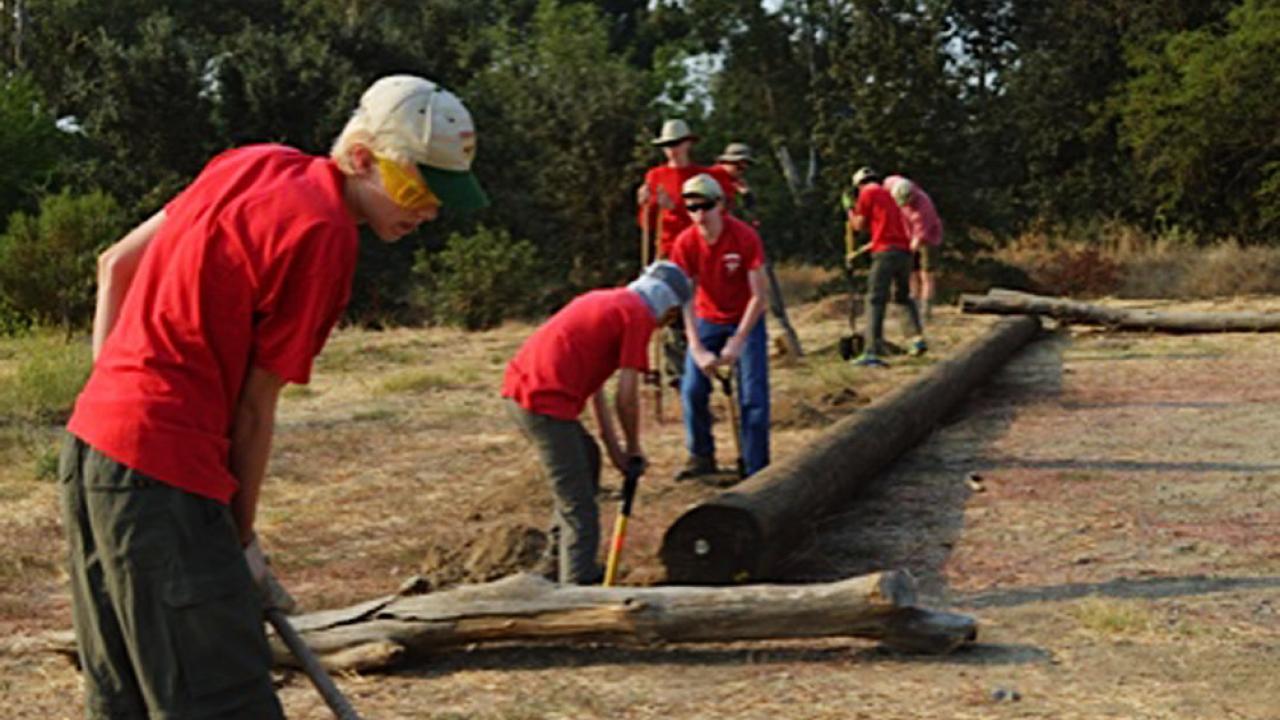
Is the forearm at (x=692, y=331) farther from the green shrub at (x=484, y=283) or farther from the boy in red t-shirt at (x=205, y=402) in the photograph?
the green shrub at (x=484, y=283)

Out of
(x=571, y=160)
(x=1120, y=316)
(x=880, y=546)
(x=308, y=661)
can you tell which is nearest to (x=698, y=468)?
(x=880, y=546)

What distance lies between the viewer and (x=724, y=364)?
861 centimetres

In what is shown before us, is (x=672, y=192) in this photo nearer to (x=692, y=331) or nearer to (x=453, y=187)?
(x=692, y=331)

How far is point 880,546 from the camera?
7715 mm

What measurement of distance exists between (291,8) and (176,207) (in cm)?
3886

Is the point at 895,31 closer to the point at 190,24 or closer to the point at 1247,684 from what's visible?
the point at 190,24

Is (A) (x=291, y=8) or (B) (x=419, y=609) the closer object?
(B) (x=419, y=609)

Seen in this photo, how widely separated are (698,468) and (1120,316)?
1217 centimetres

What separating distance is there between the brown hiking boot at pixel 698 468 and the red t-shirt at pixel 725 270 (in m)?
0.81

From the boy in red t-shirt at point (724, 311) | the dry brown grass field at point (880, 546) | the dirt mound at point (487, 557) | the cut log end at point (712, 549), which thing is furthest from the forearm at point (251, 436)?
the boy in red t-shirt at point (724, 311)

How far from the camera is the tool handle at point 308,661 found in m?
3.33

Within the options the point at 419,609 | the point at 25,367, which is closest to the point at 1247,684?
the point at 419,609

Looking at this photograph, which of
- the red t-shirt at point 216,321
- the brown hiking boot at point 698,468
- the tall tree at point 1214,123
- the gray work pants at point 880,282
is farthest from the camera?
the tall tree at point 1214,123

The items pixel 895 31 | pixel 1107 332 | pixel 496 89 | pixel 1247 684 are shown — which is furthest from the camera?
pixel 496 89
